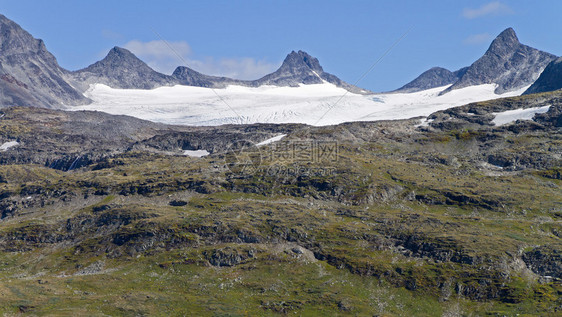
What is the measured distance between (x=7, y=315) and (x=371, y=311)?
88201 millimetres

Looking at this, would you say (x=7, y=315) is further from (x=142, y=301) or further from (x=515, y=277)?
(x=515, y=277)

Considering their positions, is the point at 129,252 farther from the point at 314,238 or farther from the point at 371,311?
the point at 371,311

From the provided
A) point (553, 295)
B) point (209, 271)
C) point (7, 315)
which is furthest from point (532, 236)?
point (7, 315)

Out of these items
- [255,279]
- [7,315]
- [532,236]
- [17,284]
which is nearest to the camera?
[7,315]

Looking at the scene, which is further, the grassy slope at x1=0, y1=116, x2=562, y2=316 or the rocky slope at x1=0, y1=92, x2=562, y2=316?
the rocky slope at x1=0, y1=92, x2=562, y2=316

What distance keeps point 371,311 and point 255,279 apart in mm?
36316

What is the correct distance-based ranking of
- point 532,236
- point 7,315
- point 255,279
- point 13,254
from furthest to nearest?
point 13,254
point 532,236
point 255,279
point 7,315

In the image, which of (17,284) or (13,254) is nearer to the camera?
(17,284)

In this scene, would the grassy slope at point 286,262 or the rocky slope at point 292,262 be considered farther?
the rocky slope at point 292,262

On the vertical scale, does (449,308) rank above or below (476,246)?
below

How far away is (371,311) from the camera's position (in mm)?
136750

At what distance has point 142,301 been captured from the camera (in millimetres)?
138875

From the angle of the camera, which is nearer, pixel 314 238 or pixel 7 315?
pixel 7 315

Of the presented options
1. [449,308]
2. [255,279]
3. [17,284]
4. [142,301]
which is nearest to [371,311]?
[449,308]
